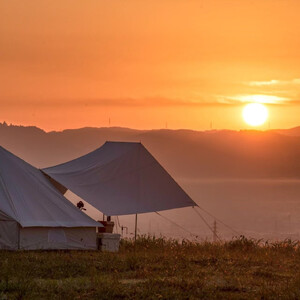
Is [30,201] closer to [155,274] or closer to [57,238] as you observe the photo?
[57,238]

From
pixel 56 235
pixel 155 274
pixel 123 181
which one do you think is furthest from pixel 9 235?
pixel 155 274

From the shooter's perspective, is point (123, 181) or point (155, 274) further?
point (123, 181)

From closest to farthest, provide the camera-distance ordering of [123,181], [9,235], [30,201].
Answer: [9,235], [30,201], [123,181]

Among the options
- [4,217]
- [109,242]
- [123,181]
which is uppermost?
[123,181]

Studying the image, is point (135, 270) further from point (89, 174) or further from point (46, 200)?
point (89, 174)

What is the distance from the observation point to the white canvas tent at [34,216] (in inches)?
761

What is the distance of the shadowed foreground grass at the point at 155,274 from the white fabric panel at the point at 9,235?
1.73ft

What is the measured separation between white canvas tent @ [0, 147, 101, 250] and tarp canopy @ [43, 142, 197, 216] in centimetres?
137

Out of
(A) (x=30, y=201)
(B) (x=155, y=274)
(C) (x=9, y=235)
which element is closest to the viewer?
(B) (x=155, y=274)

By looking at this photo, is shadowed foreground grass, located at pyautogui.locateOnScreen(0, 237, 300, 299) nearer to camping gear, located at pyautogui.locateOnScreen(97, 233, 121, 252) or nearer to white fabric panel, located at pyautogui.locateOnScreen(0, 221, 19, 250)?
camping gear, located at pyautogui.locateOnScreen(97, 233, 121, 252)

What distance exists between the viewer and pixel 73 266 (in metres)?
15.8

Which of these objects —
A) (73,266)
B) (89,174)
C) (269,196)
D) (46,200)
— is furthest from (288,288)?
(269,196)

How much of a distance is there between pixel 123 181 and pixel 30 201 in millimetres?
3378

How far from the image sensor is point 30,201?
20.2 m
